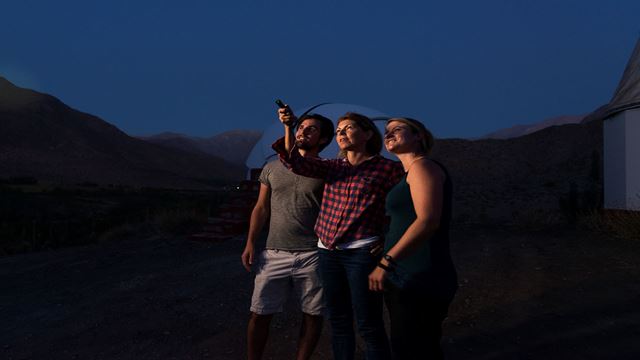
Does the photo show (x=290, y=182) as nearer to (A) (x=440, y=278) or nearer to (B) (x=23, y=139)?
(A) (x=440, y=278)

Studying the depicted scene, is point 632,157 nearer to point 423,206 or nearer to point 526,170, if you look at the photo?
point 423,206

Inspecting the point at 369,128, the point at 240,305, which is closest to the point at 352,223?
the point at 369,128

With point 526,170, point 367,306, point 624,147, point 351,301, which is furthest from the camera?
point 526,170

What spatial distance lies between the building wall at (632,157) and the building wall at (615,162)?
4.0 inches

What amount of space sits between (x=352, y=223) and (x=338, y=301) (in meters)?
0.43

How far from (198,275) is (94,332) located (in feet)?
7.75

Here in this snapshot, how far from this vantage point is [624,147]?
417 inches

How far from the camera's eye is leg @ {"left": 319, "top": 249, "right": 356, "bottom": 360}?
10.2 ft

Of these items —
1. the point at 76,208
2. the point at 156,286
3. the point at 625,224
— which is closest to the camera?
the point at 156,286

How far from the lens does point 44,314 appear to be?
6359 millimetres

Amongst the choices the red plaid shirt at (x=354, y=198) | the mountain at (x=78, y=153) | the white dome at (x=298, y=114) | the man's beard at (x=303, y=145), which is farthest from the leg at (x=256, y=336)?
the mountain at (x=78, y=153)

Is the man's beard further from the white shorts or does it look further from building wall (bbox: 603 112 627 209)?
building wall (bbox: 603 112 627 209)

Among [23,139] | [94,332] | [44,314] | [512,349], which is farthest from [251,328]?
[23,139]

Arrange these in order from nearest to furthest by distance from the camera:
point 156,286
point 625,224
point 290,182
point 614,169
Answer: point 290,182 → point 156,286 → point 625,224 → point 614,169
